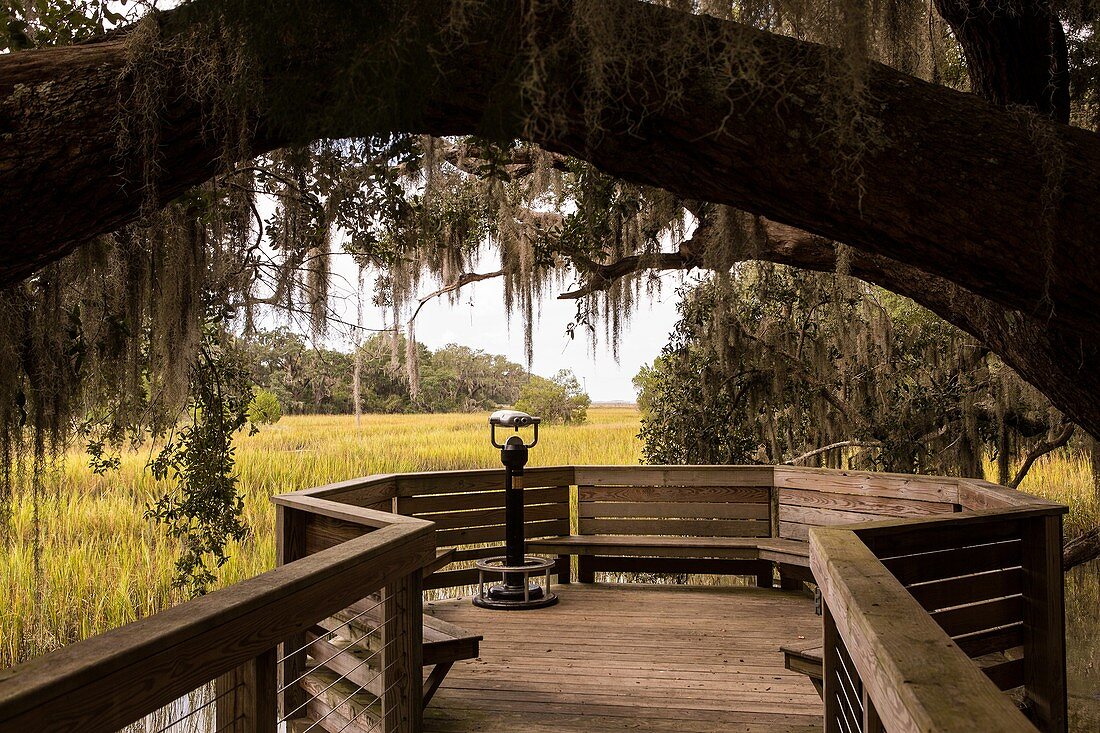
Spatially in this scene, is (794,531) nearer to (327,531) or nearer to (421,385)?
(327,531)

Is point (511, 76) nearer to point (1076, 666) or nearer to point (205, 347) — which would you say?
point (205, 347)

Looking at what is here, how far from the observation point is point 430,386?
21.7 m

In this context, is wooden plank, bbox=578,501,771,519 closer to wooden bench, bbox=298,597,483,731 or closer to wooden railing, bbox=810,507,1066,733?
wooden railing, bbox=810,507,1066,733

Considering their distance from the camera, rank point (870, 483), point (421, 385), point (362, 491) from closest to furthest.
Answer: point (362, 491) < point (870, 483) < point (421, 385)

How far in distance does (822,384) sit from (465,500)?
364 cm

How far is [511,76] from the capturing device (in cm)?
226

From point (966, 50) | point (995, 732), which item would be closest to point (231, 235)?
point (966, 50)

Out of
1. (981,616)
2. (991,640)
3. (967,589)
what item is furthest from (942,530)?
(991,640)

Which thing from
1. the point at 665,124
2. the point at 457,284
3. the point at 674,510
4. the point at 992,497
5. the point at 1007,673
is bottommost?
the point at 1007,673

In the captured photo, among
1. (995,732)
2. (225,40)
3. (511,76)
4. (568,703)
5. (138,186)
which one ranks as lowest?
(568,703)

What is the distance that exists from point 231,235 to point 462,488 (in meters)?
2.25

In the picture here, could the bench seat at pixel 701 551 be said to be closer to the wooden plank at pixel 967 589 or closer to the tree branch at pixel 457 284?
the wooden plank at pixel 967 589

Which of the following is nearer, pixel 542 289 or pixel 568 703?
pixel 568 703

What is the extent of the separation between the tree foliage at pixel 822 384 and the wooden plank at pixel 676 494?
5.04 feet
